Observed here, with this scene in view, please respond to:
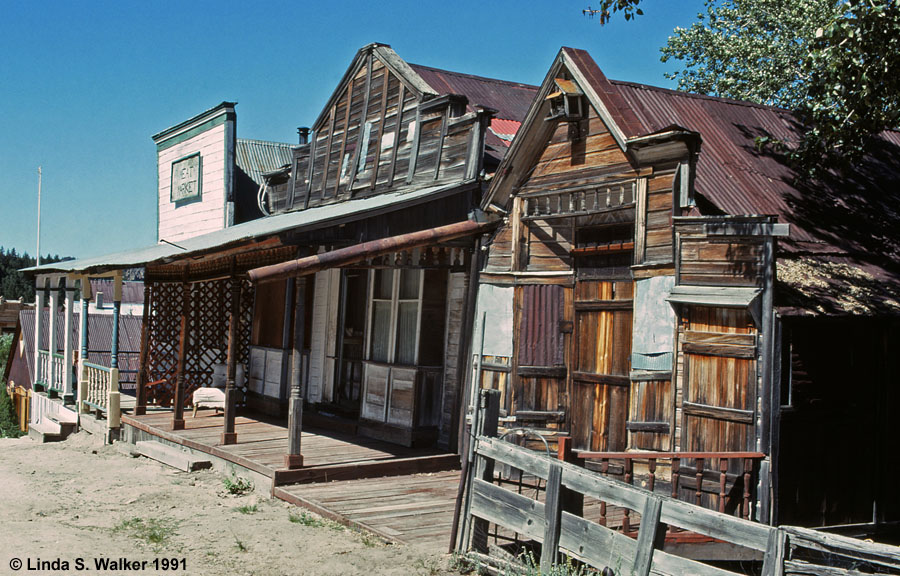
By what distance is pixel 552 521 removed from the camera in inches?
238

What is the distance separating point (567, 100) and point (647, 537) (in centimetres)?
540

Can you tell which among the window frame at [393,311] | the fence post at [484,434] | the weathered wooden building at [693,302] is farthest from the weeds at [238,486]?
the fence post at [484,434]

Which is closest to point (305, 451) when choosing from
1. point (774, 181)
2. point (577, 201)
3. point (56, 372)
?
point (577, 201)

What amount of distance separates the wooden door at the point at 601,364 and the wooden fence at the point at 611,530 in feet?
8.73

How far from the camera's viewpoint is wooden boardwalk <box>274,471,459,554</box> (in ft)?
25.2

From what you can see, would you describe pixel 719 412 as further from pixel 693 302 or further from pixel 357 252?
pixel 357 252

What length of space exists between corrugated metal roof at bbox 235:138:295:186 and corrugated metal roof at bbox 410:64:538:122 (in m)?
6.55

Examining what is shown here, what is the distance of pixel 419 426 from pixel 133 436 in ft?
16.7

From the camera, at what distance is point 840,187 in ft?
35.6

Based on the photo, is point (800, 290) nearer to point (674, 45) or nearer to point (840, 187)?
point (840, 187)

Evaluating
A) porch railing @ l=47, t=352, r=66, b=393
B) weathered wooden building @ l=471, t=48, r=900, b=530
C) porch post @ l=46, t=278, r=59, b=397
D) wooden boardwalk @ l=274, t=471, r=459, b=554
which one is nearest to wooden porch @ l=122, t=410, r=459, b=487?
wooden boardwalk @ l=274, t=471, r=459, b=554

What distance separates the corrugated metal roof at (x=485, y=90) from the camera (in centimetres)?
1388

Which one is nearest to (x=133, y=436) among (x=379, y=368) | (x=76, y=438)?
(x=76, y=438)

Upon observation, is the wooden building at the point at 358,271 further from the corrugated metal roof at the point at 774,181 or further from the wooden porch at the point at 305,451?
the corrugated metal roof at the point at 774,181
